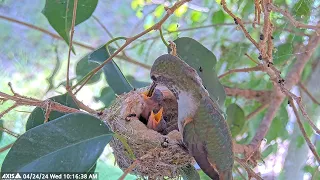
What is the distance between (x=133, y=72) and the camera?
275 centimetres

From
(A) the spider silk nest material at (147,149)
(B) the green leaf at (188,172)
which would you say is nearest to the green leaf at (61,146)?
(A) the spider silk nest material at (147,149)

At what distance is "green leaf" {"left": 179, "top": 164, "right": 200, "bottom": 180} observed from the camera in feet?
4.24

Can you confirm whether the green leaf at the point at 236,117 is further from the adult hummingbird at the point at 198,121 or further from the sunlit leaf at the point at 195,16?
the sunlit leaf at the point at 195,16

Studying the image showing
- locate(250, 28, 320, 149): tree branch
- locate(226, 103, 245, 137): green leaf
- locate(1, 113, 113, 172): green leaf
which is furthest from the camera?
locate(226, 103, 245, 137): green leaf

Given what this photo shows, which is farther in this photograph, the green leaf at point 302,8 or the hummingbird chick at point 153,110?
the hummingbird chick at point 153,110

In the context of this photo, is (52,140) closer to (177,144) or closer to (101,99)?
(177,144)

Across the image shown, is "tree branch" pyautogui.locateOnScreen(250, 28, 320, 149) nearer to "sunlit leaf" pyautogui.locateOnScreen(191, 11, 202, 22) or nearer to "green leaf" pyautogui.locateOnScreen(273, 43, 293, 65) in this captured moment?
"green leaf" pyautogui.locateOnScreen(273, 43, 293, 65)

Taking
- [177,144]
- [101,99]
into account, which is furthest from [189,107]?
[101,99]

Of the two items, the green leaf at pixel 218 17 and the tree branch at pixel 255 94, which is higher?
the green leaf at pixel 218 17

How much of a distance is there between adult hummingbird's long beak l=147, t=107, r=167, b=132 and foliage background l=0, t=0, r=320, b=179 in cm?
40

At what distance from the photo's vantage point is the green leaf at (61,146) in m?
0.92

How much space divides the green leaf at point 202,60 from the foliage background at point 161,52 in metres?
0.38

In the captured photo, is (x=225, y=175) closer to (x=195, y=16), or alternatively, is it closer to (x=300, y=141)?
(x=300, y=141)

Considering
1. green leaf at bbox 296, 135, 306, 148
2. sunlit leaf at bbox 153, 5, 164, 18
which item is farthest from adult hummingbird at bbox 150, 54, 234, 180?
sunlit leaf at bbox 153, 5, 164, 18
